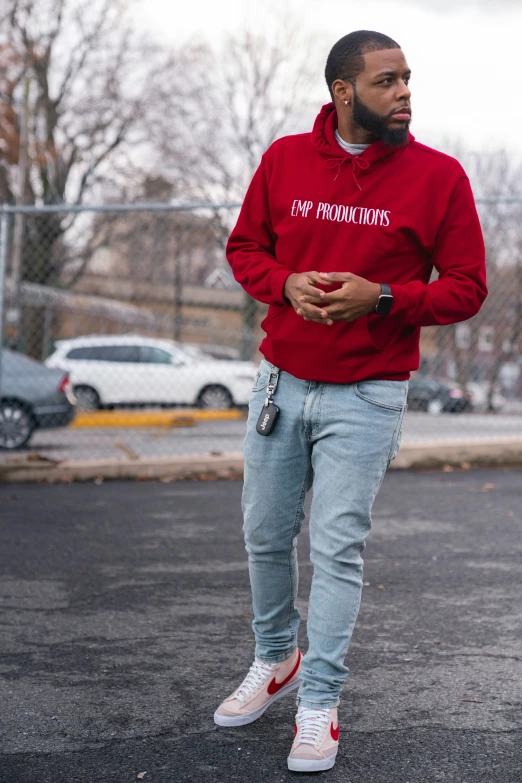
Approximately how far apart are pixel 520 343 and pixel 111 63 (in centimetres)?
2473

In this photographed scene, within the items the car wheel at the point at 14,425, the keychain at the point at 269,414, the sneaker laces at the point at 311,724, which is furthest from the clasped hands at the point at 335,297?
the car wheel at the point at 14,425

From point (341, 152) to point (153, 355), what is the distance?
12911 mm

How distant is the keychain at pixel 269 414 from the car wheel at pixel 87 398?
13521 mm

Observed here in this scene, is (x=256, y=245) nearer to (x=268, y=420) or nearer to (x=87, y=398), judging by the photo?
(x=268, y=420)

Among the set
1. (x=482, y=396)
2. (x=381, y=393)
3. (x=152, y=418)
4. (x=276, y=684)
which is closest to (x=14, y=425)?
(x=152, y=418)

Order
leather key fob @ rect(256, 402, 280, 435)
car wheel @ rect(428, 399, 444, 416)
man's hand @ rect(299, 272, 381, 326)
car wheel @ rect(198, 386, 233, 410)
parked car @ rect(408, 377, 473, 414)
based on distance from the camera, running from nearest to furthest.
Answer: man's hand @ rect(299, 272, 381, 326) < leather key fob @ rect(256, 402, 280, 435) < parked car @ rect(408, 377, 473, 414) < car wheel @ rect(428, 399, 444, 416) < car wheel @ rect(198, 386, 233, 410)

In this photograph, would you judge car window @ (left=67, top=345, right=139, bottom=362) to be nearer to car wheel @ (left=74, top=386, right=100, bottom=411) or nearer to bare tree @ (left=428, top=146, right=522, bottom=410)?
car wheel @ (left=74, top=386, right=100, bottom=411)

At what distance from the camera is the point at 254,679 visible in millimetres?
2936

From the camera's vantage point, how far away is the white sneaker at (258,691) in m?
2.86

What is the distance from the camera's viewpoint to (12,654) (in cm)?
351

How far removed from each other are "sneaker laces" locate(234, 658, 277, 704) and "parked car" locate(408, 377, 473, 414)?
6.50m

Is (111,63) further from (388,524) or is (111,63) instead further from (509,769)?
(509,769)

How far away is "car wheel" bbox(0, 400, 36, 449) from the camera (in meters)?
11.5

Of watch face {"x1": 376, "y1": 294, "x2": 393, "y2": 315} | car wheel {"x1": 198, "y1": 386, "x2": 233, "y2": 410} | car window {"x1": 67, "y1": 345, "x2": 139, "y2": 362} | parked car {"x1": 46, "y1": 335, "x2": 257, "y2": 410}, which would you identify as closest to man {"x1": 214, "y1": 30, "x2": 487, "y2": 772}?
watch face {"x1": 376, "y1": 294, "x2": 393, "y2": 315}
